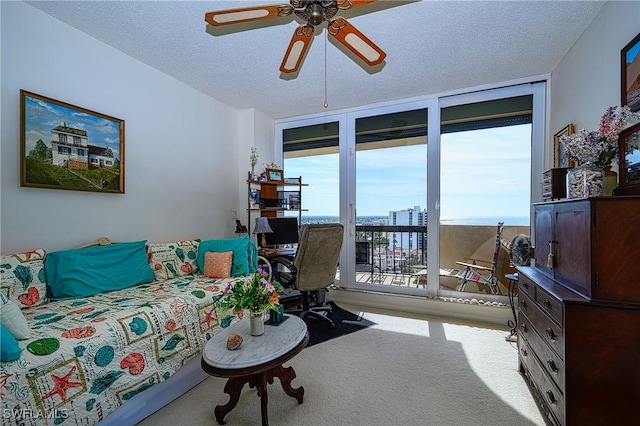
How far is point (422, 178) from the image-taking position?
3.55 metres

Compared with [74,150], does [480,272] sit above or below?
below

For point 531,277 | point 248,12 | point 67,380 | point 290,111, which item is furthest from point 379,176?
point 67,380

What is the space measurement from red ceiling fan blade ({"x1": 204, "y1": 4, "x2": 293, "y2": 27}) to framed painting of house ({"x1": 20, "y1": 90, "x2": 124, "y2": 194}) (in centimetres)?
160

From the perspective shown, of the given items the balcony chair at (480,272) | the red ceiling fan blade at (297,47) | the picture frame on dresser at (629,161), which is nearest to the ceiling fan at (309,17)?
the red ceiling fan blade at (297,47)

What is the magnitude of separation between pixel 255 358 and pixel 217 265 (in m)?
1.46

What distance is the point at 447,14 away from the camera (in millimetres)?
2035

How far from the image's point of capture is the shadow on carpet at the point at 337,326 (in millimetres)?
2775

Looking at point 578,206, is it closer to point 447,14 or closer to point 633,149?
point 633,149

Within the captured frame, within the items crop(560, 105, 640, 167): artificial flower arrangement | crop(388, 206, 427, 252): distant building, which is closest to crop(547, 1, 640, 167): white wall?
crop(560, 105, 640, 167): artificial flower arrangement

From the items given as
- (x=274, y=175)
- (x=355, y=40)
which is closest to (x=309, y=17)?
(x=355, y=40)

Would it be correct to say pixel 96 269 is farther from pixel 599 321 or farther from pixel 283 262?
pixel 599 321

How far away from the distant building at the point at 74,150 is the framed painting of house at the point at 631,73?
3.77m

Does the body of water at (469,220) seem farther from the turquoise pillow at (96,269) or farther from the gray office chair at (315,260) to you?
the turquoise pillow at (96,269)

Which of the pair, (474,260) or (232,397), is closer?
(232,397)
